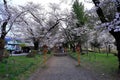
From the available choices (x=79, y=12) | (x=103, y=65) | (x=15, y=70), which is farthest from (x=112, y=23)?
(x=79, y=12)

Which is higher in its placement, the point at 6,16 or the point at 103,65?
the point at 6,16

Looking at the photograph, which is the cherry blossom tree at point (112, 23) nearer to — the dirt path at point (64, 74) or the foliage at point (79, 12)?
the dirt path at point (64, 74)

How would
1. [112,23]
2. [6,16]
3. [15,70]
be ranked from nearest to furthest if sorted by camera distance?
[112,23] < [15,70] < [6,16]

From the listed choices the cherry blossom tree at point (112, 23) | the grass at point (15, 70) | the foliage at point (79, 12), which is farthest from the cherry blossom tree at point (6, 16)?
the foliage at point (79, 12)

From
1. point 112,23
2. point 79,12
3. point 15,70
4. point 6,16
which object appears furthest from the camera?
point 79,12

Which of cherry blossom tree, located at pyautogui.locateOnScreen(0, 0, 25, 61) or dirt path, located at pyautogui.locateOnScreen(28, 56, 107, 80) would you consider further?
cherry blossom tree, located at pyautogui.locateOnScreen(0, 0, 25, 61)

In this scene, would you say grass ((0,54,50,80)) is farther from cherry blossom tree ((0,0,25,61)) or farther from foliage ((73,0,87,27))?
foliage ((73,0,87,27))

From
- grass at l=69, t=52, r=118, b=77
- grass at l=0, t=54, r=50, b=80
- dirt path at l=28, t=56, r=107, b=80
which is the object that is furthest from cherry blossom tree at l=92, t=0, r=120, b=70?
grass at l=0, t=54, r=50, b=80

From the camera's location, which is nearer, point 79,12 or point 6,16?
point 6,16

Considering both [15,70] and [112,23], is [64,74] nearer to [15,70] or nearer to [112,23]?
[15,70]

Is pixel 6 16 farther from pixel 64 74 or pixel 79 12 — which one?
pixel 79 12

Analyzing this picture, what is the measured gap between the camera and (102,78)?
1034 cm

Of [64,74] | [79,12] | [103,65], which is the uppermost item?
[79,12]

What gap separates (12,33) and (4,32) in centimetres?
150
